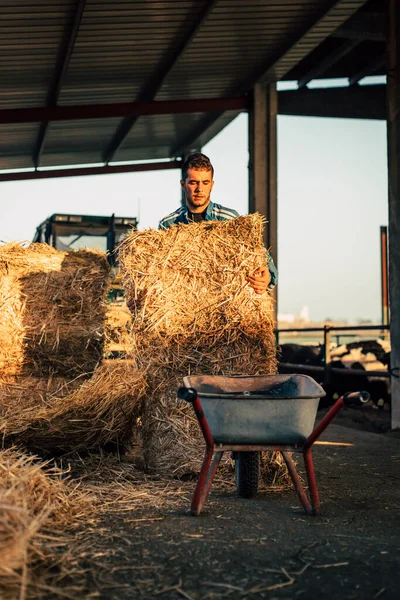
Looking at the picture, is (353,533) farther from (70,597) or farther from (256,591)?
(70,597)

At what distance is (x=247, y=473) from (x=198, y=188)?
2.04m

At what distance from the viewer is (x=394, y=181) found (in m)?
7.77

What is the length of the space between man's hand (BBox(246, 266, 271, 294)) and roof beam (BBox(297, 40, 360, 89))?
260 inches

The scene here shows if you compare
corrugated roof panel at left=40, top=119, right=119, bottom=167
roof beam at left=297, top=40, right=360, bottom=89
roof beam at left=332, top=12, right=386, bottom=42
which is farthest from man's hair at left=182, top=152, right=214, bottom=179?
corrugated roof panel at left=40, top=119, right=119, bottom=167

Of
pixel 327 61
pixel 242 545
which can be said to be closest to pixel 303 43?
pixel 327 61

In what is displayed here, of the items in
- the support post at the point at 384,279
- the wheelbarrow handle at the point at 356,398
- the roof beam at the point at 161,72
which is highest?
the roof beam at the point at 161,72

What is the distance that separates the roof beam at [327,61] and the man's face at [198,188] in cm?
624

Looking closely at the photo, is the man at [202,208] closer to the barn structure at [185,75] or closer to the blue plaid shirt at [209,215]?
the blue plaid shirt at [209,215]

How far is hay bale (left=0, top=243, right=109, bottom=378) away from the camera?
6.43 metres

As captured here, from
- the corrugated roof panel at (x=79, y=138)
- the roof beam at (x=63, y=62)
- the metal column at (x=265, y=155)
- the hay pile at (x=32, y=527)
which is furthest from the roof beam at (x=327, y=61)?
the hay pile at (x=32, y=527)

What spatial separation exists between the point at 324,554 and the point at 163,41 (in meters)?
7.32

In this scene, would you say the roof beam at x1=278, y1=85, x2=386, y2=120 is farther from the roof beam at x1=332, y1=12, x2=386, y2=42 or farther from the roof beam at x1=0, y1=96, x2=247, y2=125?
the roof beam at x1=332, y1=12, x2=386, y2=42

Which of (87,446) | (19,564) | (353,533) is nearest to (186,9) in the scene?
(87,446)

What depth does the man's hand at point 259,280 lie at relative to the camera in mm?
4965
